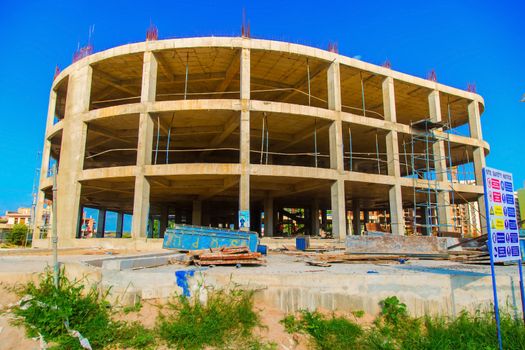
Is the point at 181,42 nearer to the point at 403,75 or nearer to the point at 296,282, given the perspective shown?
the point at 403,75

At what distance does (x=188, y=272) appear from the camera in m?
6.45

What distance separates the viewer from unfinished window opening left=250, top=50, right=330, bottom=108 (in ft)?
62.1

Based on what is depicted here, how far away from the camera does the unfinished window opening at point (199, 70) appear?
18.5 meters

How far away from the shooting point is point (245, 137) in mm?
17000

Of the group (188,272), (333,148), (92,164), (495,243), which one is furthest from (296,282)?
(92,164)

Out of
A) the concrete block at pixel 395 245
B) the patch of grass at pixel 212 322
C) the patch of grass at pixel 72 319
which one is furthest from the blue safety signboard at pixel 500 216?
the concrete block at pixel 395 245

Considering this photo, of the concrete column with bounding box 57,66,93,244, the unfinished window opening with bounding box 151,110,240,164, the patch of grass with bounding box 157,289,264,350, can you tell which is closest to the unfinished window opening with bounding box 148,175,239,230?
the unfinished window opening with bounding box 151,110,240,164

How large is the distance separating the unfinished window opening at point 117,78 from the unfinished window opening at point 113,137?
1.26 metres

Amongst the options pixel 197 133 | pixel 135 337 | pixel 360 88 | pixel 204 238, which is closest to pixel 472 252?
pixel 204 238

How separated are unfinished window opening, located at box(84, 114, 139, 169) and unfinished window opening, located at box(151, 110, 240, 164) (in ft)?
5.00

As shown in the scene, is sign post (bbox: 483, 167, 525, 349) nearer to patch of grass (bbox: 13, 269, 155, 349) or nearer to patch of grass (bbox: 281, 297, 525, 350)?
patch of grass (bbox: 281, 297, 525, 350)

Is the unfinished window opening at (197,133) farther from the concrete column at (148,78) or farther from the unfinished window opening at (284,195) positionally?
the unfinished window opening at (284,195)

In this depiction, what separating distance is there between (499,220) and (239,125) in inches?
576

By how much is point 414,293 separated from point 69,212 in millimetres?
17917
